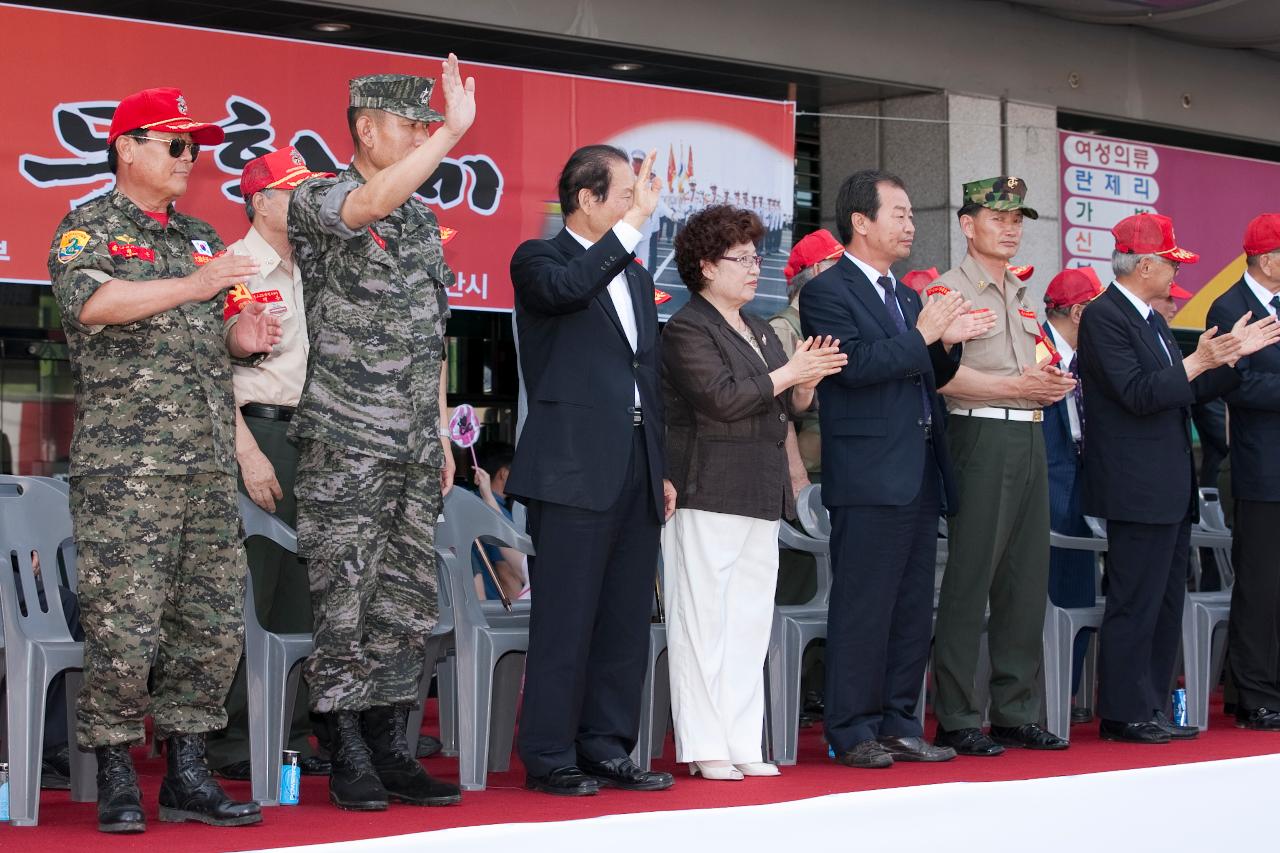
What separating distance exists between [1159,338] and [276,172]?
9.51 ft

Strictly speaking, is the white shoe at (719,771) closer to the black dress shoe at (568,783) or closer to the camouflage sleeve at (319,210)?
the black dress shoe at (568,783)

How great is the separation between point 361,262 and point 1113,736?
3.05 meters

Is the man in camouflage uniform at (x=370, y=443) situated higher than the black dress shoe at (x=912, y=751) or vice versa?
the man in camouflage uniform at (x=370, y=443)

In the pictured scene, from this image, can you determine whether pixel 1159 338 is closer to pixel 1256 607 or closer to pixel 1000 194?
pixel 1000 194

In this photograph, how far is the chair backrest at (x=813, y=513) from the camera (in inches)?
215

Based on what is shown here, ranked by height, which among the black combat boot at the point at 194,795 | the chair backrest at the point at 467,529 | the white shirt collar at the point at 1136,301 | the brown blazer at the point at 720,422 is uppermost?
the white shirt collar at the point at 1136,301

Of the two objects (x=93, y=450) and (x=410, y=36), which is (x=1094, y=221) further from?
(x=93, y=450)

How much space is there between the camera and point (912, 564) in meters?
4.81

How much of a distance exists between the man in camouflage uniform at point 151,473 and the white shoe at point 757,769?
56.4 inches

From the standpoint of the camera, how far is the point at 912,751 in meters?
4.73

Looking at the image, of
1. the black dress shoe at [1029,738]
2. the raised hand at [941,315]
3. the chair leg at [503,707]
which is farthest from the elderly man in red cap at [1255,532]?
the chair leg at [503,707]

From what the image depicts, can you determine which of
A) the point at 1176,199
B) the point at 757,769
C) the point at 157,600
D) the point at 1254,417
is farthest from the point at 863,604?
the point at 1176,199

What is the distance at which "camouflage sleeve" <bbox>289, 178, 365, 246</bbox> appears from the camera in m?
3.66

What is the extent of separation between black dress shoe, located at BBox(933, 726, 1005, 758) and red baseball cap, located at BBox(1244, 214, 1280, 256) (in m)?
2.13
